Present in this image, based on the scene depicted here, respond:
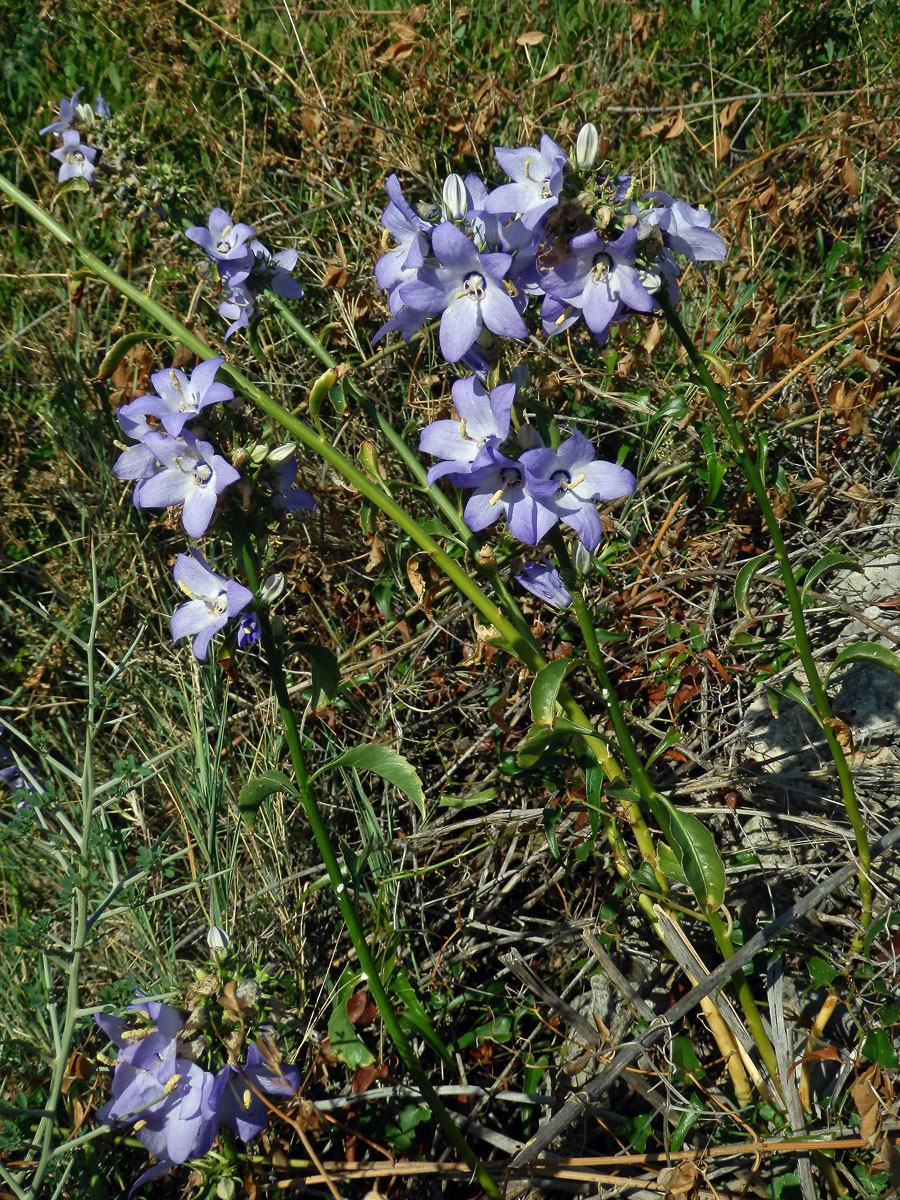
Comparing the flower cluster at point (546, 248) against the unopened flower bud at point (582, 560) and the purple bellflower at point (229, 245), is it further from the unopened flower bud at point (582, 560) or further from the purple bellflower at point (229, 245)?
the purple bellflower at point (229, 245)

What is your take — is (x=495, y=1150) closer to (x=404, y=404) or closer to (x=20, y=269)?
(x=404, y=404)

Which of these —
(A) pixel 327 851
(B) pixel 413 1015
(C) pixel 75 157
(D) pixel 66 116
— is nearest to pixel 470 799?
(B) pixel 413 1015

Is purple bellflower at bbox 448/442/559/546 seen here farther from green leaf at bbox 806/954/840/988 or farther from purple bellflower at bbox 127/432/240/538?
green leaf at bbox 806/954/840/988

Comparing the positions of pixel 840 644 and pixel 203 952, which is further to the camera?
pixel 840 644

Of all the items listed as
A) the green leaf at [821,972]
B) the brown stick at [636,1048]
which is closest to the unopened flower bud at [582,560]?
the brown stick at [636,1048]

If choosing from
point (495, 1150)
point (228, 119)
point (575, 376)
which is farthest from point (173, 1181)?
point (228, 119)

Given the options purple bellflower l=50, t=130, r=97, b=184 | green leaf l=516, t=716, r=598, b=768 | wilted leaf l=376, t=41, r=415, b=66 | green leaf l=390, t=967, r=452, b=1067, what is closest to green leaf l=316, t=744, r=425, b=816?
green leaf l=516, t=716, r=598, b=768

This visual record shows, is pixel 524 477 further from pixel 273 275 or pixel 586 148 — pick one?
pixel 273 275
